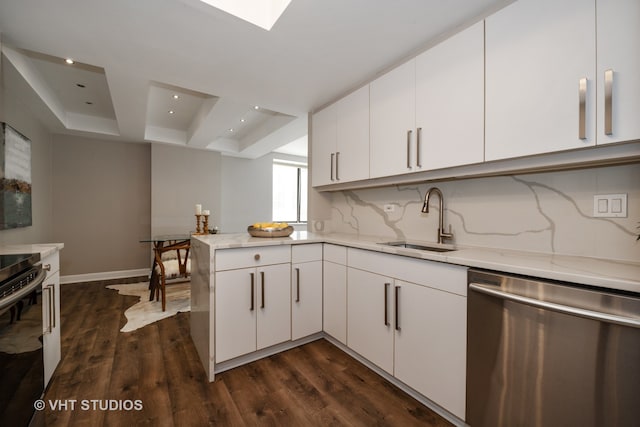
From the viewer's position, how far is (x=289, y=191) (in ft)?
22.9

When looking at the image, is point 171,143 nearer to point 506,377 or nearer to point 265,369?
point 265,369

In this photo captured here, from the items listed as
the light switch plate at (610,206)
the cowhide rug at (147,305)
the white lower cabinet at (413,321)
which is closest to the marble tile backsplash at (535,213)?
the light switch plate at (610,206)

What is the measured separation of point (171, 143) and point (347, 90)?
367 centimetres

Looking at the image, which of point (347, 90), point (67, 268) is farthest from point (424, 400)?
point (67, 268)

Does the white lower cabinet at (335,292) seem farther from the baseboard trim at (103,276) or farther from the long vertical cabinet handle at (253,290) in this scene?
the baseboard trim at (103,276)

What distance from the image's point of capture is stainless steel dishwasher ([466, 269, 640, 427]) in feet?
2.94

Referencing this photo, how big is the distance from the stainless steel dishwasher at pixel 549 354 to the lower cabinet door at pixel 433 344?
0.19ft

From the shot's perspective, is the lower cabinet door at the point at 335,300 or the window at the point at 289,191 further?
the window at the point at 289,191

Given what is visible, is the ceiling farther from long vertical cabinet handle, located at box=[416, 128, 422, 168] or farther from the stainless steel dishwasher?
the stainless steel dishwasher

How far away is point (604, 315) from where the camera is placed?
2.99 feet

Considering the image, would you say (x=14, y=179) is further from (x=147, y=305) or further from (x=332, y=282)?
(x=332, y=282)

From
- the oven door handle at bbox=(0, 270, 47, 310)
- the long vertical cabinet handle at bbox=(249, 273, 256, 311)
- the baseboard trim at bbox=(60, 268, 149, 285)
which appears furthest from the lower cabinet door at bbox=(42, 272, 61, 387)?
the baseboard trim at bbox=(60, 268, 149, 285)

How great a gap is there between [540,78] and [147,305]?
13.5 feet

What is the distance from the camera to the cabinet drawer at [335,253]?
6.93 ft
